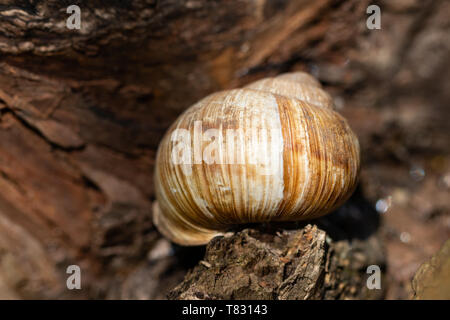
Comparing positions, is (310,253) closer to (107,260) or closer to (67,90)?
(107,260)

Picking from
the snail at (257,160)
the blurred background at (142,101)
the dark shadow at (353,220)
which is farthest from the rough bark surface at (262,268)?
the blurred background at (142,101)

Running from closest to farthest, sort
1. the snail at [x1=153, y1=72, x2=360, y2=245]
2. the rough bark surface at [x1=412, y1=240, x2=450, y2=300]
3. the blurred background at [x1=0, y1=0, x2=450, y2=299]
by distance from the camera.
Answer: the rough bark surface at [x1=412, y1=240, x2=450, y2=300]
the snail at [x1=153, y1=72, x2=360, y2=245]
the blurred background at [x1=0, y1=0, x2=450, y2=299]

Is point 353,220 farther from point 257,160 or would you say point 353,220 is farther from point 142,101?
point 142,101

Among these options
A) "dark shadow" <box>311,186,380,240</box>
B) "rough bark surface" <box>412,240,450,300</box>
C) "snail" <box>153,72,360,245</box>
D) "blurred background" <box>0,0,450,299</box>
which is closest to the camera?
"rough bark surface" <box>412,240,450,300</box>

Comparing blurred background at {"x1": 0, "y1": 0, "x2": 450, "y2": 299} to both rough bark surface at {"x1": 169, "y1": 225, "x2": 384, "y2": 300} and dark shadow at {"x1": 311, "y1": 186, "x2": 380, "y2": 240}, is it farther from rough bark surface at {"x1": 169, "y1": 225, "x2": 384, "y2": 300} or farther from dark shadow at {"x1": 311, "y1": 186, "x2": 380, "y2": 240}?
rough bark surface at {"x1": 169, "y1": 225, "x2": 384, "y2": 300}

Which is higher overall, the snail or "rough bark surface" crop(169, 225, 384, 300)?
the snail

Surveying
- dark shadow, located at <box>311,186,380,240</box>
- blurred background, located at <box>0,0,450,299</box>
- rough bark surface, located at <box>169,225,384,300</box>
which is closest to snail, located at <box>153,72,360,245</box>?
rough bark surface, located at <box>169,225,384,300</box>

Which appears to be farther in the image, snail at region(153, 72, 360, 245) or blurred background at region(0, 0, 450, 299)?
blurred background at region(0, 0, 450, 299)

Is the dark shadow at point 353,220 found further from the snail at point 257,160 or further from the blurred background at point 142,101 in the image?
the snail at point 257,160
